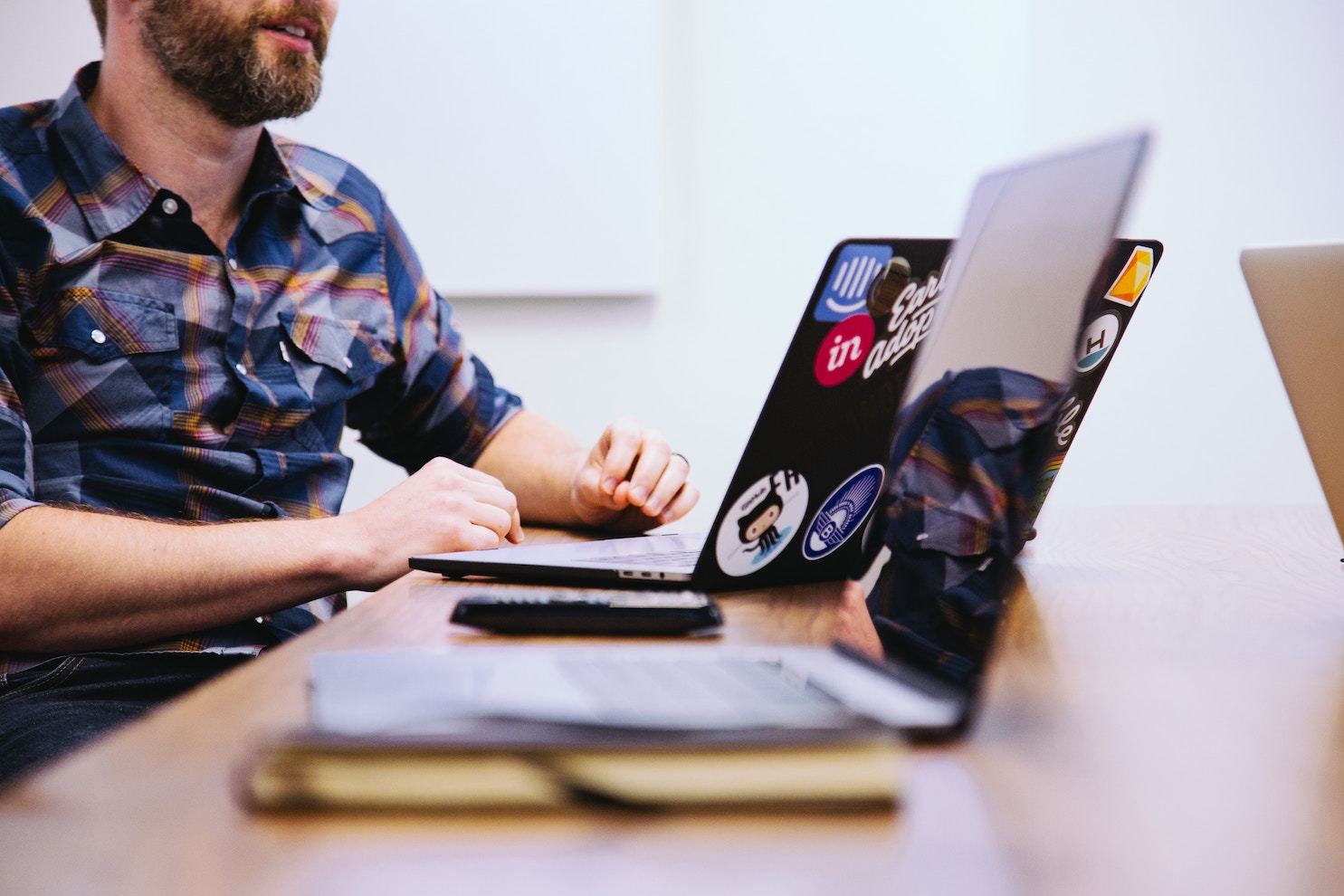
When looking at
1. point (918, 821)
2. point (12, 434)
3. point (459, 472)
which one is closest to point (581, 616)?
point (918, 821)

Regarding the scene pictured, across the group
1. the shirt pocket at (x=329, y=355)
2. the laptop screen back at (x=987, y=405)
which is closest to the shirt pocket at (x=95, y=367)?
the shirt pocket at (x=329, y=355)

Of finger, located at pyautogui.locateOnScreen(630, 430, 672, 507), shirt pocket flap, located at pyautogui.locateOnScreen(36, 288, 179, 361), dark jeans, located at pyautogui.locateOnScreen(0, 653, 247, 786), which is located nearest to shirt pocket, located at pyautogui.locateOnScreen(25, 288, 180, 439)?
shirt pocket flap, located at pyautogui.locateOnScreen(36, 288, 179, 361)

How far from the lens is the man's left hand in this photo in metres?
1.08

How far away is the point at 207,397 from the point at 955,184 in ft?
5.69

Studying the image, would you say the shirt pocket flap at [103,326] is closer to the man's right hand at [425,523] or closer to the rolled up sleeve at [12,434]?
the rolled up sleeve at [12,434]

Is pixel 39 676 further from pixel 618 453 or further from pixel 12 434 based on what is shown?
pixel 618 453

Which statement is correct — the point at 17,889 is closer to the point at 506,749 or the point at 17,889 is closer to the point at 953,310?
the point at 506,749

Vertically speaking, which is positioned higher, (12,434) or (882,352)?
(882,352)

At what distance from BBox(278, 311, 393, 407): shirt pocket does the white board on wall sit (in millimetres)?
1193

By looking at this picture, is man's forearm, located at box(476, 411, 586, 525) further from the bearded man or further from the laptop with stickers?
the laptop with stickers

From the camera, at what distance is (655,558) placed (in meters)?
0.85

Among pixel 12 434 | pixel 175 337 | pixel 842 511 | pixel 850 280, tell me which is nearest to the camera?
pixel 850 280

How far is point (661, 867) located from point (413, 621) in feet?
1.21

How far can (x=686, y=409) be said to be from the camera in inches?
101
